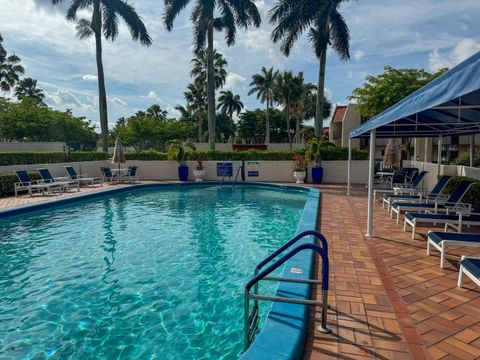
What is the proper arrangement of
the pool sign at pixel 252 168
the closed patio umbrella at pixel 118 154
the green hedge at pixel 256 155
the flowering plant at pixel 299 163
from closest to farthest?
1. the flowering plant at pixel 299 163
2. the closed patio umbrella at pixel 118 154
3. the green hedge at pixel 256 155
4. the pool sign at pixel 252 168

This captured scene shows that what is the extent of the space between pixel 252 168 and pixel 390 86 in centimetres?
985

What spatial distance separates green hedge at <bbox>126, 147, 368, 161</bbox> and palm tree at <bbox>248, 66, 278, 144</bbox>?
28.7m

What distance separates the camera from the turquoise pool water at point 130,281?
11.0 feet

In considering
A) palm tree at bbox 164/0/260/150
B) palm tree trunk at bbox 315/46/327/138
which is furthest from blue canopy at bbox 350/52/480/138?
palm tree at bbox 164/0/260/150

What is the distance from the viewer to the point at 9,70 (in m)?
31.2

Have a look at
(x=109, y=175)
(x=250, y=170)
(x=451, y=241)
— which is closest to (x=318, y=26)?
(x=250, y=170)

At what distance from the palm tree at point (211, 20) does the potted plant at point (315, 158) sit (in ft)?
21.8

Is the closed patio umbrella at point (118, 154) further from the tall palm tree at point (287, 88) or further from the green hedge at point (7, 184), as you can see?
the tall palm tree at point (287, 88)

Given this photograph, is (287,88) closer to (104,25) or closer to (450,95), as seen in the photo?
(104,25)

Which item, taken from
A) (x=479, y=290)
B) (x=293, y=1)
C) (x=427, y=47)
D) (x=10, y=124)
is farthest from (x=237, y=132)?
(x=479, y=290)

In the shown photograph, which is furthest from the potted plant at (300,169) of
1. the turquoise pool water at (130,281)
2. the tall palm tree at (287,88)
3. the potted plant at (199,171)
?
the tall palm tree at (287,88)

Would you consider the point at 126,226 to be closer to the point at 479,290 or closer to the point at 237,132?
the point at 479,290

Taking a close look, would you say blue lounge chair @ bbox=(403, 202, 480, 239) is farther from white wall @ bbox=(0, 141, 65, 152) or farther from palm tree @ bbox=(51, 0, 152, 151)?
white wall @ bbox=(0, 141, 65, 152)

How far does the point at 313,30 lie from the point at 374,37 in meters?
7.73
